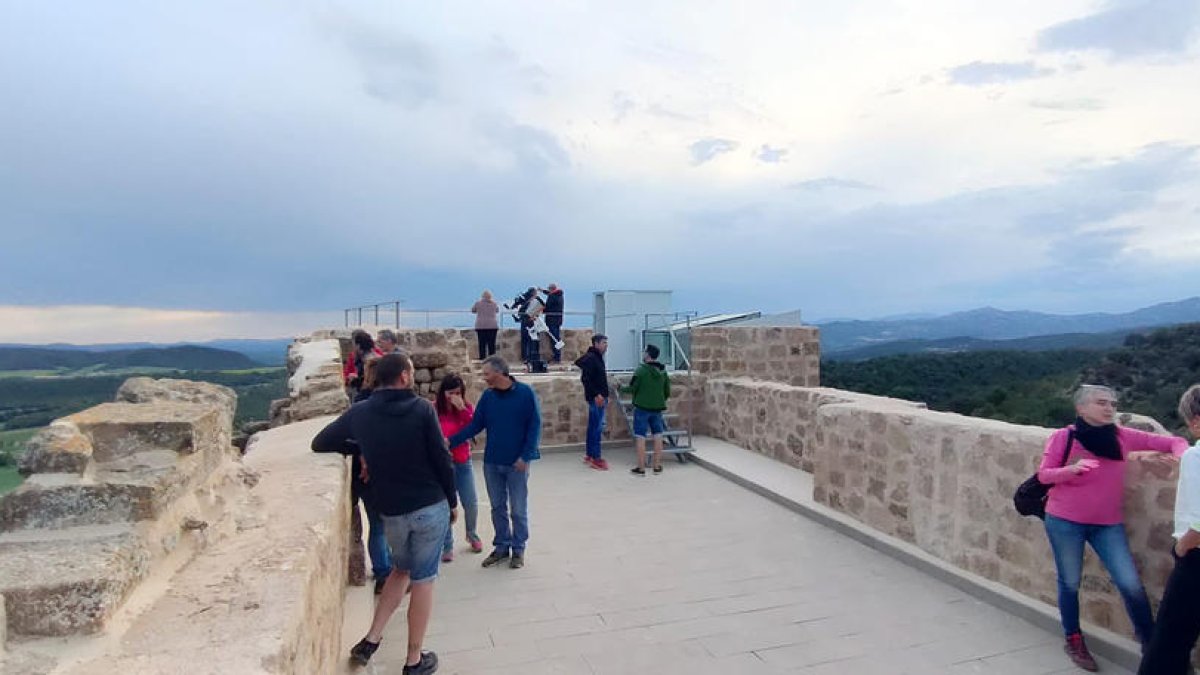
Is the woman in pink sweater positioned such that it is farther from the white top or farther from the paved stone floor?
the white top

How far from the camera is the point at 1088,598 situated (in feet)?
14.1

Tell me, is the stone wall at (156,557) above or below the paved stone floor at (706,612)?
above

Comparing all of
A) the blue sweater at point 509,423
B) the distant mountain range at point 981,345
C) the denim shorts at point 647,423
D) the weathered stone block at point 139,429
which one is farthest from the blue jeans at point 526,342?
the distant mountain range at point 981,345

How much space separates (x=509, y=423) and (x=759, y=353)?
302 inches

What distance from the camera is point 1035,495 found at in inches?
164

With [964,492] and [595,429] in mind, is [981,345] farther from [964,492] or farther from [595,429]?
[964,492]

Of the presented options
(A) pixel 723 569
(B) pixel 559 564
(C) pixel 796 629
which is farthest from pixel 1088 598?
(B) pixel 559 564

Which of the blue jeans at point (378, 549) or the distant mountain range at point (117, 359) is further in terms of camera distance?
the distant mountain range at point (117, 359)

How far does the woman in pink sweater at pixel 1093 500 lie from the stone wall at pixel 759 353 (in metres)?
7.90

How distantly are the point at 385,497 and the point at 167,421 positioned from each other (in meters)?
1.27

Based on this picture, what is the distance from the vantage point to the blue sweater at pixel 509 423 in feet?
18.4

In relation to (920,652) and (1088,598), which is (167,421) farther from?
(1088,598)

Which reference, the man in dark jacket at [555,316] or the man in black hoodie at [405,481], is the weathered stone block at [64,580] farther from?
the man in dark jacket at [555,316]

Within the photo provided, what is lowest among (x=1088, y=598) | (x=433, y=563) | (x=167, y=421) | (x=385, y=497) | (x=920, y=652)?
(x=920, y=652)
